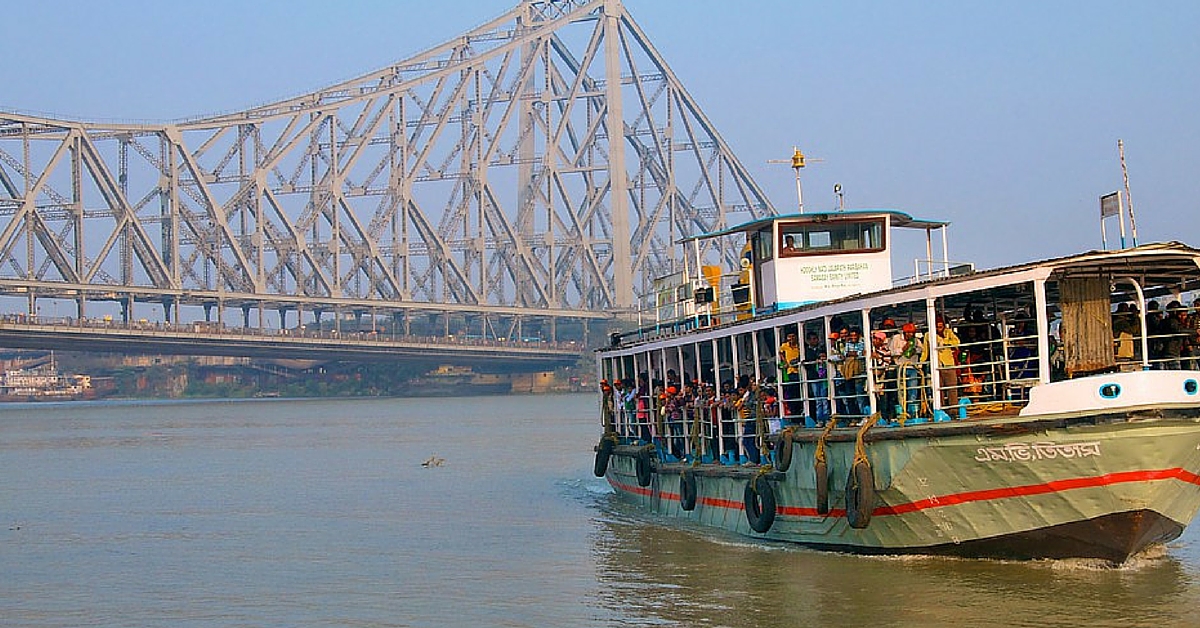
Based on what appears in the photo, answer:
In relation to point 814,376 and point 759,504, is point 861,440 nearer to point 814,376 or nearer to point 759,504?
point 814,376

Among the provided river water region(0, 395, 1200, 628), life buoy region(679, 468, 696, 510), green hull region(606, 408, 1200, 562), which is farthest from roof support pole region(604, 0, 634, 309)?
green hull region(606, 408, 1200, 562)

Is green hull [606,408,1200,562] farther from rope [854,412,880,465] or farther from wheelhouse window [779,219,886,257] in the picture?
wheelhouse window [779,219,886,257]

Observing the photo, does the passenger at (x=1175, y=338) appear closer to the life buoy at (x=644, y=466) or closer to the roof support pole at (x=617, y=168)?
the life buoy at (x=644, y=466)

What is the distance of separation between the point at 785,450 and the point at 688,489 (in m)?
4.02

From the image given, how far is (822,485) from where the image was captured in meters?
17.5

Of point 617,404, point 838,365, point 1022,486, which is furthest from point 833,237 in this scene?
point 617,404

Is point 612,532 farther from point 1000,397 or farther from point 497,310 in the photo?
point 497,310

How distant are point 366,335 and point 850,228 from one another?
77561mm

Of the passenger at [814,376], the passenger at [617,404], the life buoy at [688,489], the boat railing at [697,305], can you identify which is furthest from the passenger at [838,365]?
→ the passenger at [617,404]

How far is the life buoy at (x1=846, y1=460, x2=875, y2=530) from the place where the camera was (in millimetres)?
16766

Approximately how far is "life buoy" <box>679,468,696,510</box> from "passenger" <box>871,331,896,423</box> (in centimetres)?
497

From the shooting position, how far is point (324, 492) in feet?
104

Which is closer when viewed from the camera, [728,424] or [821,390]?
[821,390]

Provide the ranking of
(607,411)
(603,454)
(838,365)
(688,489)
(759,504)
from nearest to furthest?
(838,365)
(759,504)
(688,489)
(603,454)
(607,411)
